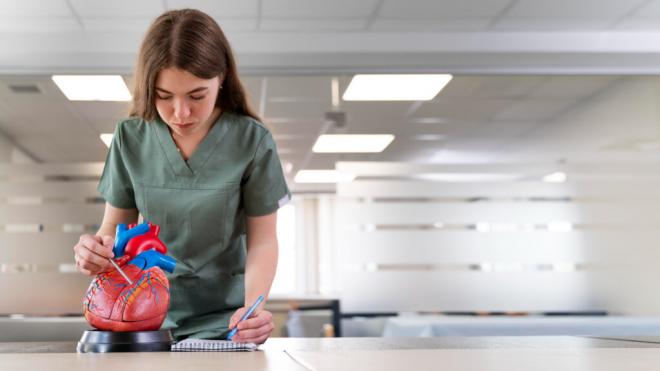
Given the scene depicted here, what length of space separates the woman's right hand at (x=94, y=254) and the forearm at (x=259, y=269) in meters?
0.32

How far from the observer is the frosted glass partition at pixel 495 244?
421 centimetres

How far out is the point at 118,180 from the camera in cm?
119

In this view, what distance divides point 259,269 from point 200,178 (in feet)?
0.65

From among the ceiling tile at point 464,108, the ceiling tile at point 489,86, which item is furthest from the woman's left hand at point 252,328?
the ceiling tile at point 464,108

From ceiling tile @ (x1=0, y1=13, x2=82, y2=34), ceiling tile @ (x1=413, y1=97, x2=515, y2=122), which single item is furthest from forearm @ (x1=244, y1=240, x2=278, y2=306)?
ceiling tile @ (x1=413, y1=97, x2=515, y2=122)

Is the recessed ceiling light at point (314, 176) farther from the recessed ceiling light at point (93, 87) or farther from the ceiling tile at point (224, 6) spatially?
the ceiling tile at point (224, 6)

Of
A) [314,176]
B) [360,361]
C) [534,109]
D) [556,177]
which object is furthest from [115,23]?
[314,176]

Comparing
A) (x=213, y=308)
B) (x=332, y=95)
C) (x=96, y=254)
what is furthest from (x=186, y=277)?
(x=332, y=95)

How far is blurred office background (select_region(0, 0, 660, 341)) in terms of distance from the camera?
3578 millimetres

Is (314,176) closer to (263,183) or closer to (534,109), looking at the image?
(534,109)

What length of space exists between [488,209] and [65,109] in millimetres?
2975

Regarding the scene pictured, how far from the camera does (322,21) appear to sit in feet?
11.7

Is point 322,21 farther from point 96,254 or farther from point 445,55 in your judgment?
point 96,254

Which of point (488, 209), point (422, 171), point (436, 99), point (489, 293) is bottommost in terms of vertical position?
point (489, 293)
